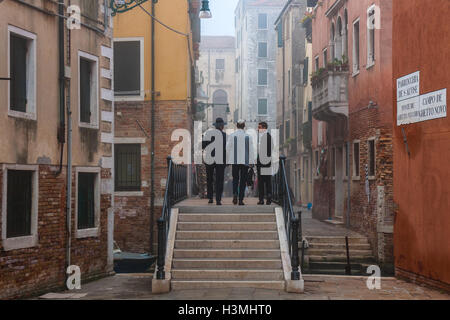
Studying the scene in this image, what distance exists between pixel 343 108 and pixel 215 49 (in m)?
51.7

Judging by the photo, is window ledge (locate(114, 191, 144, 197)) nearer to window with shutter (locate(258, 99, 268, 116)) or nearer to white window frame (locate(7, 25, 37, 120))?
white window frame (locate(7, 25, 37, 120))

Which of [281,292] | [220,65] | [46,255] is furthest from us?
[220,65]

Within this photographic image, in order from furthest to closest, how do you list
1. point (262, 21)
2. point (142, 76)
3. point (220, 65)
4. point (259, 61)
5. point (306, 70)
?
point (220, 65)
point (262, 21)
point (259, 61)
point (306, 70)
point (142, 76)

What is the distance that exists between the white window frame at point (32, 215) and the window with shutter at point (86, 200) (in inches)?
75.7

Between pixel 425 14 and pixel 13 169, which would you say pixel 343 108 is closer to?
pixel 425 14

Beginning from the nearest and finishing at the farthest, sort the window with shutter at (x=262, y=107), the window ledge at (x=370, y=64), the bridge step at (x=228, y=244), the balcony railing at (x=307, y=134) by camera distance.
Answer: the bridge step at (x=228, y=244) → the window ledge at (x=370, y=64) → the balcony railing at (x=307, y=134) → the window with shutter at (x=262, y=107)

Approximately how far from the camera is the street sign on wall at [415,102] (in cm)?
1257

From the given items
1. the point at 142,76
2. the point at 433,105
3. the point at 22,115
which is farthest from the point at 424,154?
the point at 142,76

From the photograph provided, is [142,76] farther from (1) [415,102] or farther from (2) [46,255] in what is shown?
(1) [415,102]

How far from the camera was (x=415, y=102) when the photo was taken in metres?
13.7

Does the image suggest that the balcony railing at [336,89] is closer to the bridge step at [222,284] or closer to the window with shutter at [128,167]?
the window with shutter at [128,167]

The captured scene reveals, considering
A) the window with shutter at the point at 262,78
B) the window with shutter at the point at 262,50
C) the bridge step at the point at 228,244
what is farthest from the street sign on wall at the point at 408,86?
the window with shutter at the point at 262,50

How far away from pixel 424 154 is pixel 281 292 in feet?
13.5

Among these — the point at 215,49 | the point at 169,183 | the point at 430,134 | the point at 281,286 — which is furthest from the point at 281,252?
the point at 215,49
